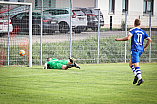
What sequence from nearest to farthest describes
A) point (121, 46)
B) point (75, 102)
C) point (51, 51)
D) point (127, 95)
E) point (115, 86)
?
1. point (75, 102)
2. point (127, 95)
3. point (115, 86)
4. point (51, 51)
5. point (121, 46)

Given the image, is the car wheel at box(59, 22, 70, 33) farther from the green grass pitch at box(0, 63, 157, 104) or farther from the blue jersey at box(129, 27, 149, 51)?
the blue jersey at box(129, 27, 149, 51)

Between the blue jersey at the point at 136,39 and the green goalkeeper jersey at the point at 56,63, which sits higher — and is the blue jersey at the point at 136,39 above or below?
above

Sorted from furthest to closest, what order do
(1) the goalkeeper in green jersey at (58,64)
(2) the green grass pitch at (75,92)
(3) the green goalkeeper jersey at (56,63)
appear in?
1. (3) the green goalkeeper jersey at (56,63)
2. (1) the goalkeeper in green jersey at (58,64)
3. (2) the green grass pitch at (75,92)

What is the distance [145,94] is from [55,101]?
2.15 m

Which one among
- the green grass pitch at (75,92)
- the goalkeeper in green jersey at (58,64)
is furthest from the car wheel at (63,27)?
the green grass pitch at (75,92)

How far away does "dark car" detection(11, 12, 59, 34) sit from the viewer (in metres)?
15.7

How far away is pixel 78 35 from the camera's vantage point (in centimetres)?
1680

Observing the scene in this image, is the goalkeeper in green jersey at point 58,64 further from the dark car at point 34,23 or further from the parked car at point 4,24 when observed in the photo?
the parked car at point 4,24

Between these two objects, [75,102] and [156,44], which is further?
[156,44]

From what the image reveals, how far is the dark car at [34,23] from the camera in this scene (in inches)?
616

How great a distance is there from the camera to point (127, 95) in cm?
705

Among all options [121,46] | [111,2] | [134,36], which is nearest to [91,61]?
[121,46]

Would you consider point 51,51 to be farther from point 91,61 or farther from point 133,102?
point 133,102

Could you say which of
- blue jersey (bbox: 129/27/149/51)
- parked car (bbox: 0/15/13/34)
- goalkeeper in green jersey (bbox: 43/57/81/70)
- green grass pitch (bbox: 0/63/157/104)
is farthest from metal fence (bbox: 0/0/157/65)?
blue jersey (bbox: 129/27/149/51)
